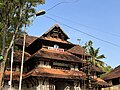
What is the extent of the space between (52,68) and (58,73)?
5.25 feet

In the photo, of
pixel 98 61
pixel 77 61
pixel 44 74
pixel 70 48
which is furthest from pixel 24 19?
pixel 98 61

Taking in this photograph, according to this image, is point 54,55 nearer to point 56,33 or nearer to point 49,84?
point 49,84

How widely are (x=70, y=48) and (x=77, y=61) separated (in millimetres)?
4057

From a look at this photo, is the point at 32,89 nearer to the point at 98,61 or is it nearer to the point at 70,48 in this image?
the point at 70,48

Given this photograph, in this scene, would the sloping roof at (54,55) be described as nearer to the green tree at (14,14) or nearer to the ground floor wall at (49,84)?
the ground floor wall at (49,84)

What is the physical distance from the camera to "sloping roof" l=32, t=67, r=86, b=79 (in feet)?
92.1

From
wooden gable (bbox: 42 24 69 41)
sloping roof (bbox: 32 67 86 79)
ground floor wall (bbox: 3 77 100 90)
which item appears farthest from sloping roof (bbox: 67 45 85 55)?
ground floor wall (bbox: 3 77 100 90)

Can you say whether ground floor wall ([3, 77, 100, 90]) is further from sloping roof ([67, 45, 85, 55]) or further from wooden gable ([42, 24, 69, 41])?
wooden gable ([42, 24, 69, 41])

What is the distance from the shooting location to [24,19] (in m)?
22.1

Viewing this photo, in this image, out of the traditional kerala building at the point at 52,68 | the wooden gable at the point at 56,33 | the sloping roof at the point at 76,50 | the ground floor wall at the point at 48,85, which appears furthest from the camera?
the sloping roof at the point at 76,50

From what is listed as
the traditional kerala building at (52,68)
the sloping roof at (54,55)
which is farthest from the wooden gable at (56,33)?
the sloping roof at (54,55)

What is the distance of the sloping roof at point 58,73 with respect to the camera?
92.1ft

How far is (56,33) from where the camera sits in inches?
1362

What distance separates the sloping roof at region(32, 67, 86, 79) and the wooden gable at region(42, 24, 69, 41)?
542cm
